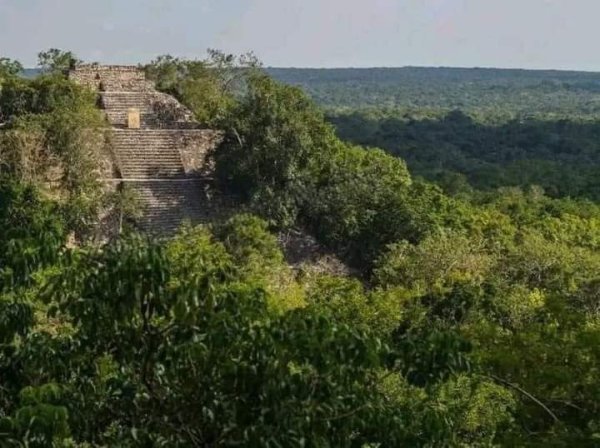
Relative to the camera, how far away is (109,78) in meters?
21.6

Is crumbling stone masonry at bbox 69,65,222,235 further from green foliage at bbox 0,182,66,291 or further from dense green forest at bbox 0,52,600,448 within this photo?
green foliage at bbox 0,182,66,291

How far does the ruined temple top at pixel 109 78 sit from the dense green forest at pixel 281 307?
50.8 inches

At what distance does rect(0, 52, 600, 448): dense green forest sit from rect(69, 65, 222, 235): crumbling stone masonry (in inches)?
26.1

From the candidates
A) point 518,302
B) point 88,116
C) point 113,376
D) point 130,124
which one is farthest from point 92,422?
point 130,124

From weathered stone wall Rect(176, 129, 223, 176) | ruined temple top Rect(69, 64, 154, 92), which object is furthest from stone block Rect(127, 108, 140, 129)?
ruined temple top Rect(69, 64, 154, 92)

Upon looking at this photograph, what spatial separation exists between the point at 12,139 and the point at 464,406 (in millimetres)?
9988

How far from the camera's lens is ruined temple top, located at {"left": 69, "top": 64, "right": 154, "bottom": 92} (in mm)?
21406

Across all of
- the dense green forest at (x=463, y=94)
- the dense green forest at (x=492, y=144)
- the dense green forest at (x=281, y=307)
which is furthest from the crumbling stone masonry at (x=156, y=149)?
the dense green forest at (x=463, y=94)

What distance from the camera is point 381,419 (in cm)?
389

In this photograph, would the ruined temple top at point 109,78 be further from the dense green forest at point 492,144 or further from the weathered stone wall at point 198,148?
the dense green forest at point 492,144

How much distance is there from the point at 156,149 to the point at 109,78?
3361mm

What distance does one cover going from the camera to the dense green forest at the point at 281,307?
388 cm

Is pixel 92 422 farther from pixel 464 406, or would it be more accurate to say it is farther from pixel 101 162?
pixel 101 162

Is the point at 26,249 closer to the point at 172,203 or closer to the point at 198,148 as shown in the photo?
the point at 172,203
